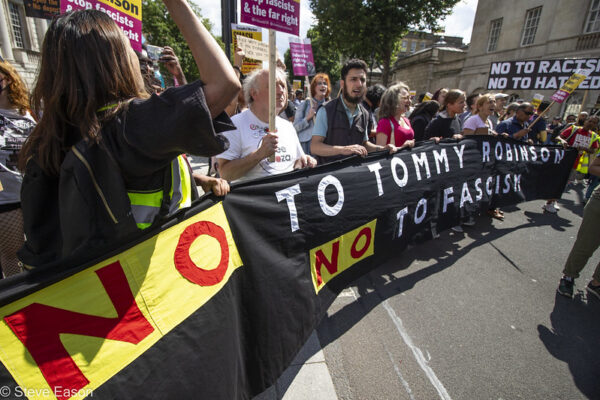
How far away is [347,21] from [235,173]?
68.5 ft

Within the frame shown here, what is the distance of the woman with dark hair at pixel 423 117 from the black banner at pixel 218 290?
189 cm

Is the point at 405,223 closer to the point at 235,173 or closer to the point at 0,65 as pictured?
the point at 235,173

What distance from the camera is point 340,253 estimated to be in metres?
2.17

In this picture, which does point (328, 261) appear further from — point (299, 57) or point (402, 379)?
point (299, 57)

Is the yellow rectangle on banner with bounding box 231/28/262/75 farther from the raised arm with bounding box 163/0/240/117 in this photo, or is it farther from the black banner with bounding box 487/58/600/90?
the black banner with bounding box 487/58/600/90

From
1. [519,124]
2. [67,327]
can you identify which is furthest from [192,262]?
[519,124]

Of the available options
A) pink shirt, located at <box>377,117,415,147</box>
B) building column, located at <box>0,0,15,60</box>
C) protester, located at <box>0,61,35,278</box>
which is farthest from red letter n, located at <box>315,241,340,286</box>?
building column, located at <box>0,0,15,60</box>

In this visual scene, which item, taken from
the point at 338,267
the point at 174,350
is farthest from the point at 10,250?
the point at 338,267

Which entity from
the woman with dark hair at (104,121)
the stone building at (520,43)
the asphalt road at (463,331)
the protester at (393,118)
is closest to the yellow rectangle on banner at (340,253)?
the asphalt road at (463,331)

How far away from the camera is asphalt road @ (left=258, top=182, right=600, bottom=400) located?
2004 millimetres

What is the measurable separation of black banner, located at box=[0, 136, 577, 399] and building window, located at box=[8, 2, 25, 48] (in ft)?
88.7

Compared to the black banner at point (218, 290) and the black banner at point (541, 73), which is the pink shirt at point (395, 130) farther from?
the black banner at point (541, 73)

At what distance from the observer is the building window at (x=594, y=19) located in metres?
14.5

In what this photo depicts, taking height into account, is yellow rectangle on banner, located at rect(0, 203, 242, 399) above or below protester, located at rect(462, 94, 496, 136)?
below
